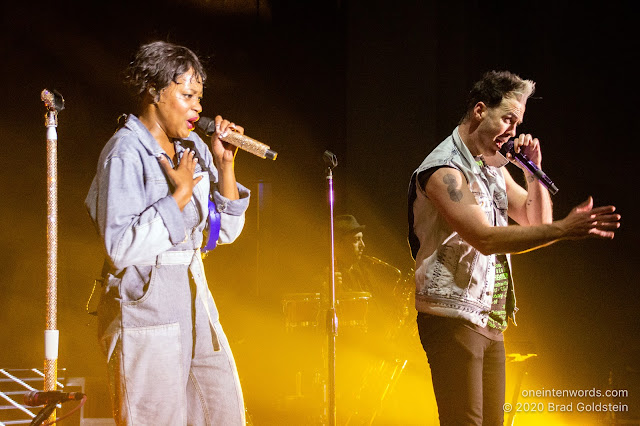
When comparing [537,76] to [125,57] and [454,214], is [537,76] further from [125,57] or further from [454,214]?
[454,214]

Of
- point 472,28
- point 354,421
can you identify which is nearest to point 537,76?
point 472,28

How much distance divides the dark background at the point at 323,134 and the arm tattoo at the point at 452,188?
8.06 feet

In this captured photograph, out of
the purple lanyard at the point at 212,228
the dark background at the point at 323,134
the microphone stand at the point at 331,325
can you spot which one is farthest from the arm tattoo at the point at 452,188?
the dark background at the point at 323,134

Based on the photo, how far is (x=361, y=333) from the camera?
512 cm

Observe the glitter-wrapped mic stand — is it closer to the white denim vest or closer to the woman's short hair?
the woman's short hair

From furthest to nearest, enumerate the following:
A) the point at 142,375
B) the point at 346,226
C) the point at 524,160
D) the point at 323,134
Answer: the point at 323,134
the point at 346,226
the point at 524,160
the point at 142,375

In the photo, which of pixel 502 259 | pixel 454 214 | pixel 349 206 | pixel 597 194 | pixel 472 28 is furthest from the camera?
pixel 349 206

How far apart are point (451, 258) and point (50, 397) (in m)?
1.36

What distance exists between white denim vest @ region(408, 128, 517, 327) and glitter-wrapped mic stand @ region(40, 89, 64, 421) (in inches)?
49.4

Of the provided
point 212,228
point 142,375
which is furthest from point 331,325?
point 142,375

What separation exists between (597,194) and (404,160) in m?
1.70

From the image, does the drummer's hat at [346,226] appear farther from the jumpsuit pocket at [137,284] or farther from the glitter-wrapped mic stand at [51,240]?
the jumpsuit pocket at [137,284]

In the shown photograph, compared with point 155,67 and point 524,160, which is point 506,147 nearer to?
point 524,160

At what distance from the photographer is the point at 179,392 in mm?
1838
